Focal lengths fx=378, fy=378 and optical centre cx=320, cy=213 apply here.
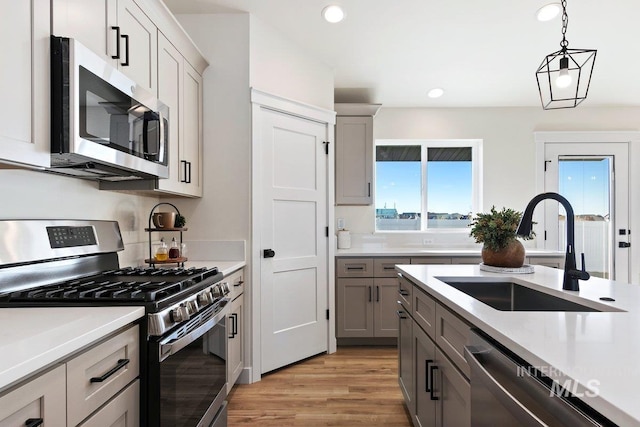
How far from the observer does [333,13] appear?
9.45 feet

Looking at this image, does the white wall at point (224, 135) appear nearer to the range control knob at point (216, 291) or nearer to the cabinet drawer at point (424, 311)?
the range control knob at point (216, 291)

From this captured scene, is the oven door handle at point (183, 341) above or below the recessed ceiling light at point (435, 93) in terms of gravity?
below

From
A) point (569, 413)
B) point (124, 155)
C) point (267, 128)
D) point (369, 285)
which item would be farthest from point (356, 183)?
point (569, 413)

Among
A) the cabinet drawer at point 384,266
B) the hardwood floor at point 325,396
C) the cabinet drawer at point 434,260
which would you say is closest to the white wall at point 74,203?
the hardwood floor at point 325,396

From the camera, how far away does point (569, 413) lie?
0.66 m

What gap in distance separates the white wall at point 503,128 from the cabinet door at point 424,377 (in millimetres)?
2418

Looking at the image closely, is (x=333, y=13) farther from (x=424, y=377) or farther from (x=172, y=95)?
(x=424, y=377)

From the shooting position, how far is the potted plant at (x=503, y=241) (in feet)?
6.73

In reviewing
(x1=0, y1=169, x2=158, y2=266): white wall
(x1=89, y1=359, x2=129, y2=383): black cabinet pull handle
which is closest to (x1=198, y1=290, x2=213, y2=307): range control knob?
(x1=89, y1=359, x2=129, y2=383): black cabinet pull handle

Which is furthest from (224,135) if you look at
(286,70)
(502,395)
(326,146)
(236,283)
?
(502,395)

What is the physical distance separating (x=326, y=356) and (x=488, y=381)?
2536 millimetres

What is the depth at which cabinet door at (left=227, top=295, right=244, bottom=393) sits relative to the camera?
94.4 inches

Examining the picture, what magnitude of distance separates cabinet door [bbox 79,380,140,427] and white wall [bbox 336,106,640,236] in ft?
10.8

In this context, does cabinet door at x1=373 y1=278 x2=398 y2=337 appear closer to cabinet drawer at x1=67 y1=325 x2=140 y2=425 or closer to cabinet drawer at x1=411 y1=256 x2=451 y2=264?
cabinet drawer at x1=411 y1=256 x2=451 y2=264
